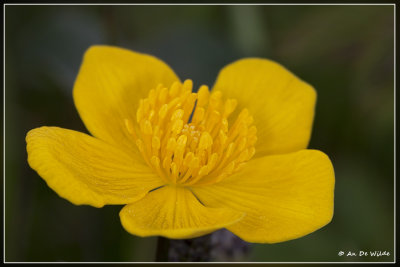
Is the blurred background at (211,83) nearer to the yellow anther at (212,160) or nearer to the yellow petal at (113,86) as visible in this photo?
the yellow petal at (113,86)

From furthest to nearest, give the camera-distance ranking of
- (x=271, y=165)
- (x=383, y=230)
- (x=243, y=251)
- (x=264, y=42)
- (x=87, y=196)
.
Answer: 1. (x=264, y=42)
2. (x=383, y=230)
3. (x=243, y=251)
4. (x=271, y=165)
5. (x=87, y=196)

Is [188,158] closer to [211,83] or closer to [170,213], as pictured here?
[170,213]

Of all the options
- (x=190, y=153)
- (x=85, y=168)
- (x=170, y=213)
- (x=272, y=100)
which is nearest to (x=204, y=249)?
(x=170, y=213)

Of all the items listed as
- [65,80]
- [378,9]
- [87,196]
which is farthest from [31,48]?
[378,9]

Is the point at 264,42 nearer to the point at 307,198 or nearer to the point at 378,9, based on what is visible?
the point at 378,9

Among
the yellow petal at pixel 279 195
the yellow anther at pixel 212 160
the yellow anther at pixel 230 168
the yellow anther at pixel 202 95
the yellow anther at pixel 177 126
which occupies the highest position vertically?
the yellow anther at pixel 202 95

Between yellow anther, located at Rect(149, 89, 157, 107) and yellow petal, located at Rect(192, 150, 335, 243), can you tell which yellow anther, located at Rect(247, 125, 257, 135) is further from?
yellow anther, located at Rect(149, 89, 157, 107)

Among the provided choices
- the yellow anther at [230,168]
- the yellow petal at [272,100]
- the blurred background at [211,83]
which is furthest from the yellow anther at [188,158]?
the blurred background at [211,83]
